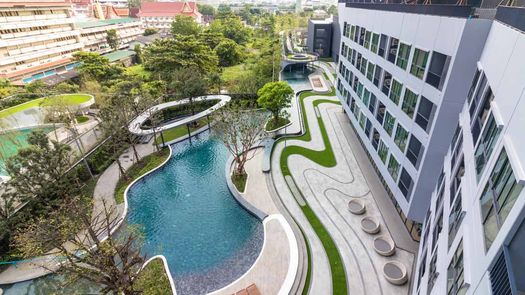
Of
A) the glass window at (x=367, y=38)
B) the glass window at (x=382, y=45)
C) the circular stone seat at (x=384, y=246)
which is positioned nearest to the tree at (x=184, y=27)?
the glass window at (x=367, y=38)

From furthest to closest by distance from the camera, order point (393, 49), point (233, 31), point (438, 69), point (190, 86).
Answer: point (233, 31), point (190, 86), point (393, 49), point (438, 69)

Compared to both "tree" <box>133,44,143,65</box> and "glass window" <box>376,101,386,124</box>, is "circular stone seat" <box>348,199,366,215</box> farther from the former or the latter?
"tree" <box>133,44,143,65</box>

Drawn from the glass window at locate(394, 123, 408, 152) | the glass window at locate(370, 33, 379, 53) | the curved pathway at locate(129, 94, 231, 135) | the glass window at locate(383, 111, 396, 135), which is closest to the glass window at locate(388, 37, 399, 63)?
the glass window at locate(370, 33, 379, 53)

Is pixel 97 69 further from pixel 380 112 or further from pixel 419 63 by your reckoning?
pixel 419 63

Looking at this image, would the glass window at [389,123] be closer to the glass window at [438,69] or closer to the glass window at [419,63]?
the glass window at [419,63]

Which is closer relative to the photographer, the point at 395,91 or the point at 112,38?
the point at 395,91

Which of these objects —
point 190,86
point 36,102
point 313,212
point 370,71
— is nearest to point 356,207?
point 313,212

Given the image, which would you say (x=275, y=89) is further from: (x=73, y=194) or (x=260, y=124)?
(x=73, y=194)

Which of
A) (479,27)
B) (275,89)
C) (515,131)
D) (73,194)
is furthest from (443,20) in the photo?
(73,194)
